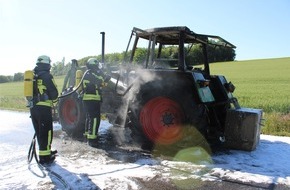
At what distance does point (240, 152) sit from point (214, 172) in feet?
4.91

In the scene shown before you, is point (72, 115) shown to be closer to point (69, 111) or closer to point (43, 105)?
point (69, 111)

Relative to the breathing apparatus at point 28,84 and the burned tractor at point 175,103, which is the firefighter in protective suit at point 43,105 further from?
the burned tractor at point 175,103

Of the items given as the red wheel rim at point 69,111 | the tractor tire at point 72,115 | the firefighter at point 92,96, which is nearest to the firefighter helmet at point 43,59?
the firefighter at point 92,96

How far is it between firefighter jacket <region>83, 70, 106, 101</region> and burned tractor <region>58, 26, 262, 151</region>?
44 centimetres

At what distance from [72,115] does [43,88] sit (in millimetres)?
2573

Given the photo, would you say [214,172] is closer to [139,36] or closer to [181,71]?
[181,71]

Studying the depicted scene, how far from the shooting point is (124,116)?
690 centimetres

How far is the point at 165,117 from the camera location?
644 centimetres

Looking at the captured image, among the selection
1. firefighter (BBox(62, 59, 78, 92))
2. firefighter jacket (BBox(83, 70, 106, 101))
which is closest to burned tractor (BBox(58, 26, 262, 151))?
firefighter jacket (BBox(83, 70, 106, 101))

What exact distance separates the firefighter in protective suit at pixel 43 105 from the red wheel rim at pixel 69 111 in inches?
92.3

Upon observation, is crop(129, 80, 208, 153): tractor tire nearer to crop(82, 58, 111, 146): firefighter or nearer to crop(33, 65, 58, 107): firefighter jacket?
crop(82, 58, 111, 146): firefighter

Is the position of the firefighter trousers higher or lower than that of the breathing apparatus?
lower

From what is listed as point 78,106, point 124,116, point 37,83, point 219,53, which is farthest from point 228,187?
point 219,53

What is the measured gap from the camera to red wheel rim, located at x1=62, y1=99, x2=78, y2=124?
26.8ft
